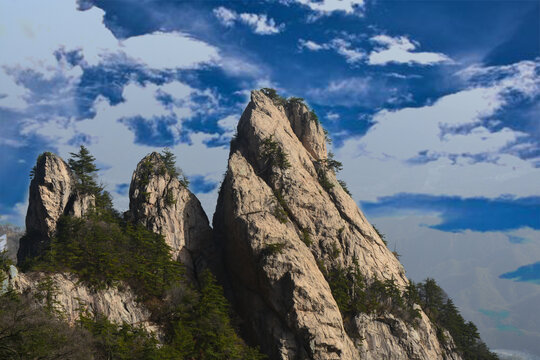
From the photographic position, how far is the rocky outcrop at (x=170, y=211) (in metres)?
63.1

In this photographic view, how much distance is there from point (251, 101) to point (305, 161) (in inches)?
566

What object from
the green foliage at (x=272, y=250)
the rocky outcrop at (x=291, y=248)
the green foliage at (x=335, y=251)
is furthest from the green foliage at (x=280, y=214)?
the green foliage at (x=335, y=251)

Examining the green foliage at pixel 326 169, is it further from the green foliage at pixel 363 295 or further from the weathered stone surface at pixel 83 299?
the weathered stone surface at pixel 83 299

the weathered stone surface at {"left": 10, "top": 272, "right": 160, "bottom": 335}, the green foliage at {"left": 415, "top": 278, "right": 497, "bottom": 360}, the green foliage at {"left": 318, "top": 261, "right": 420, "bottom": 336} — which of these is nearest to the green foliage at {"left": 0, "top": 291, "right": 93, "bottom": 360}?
the weathered stone surface at {"left": 10, "top": 272, "right": 160, "bottom": 335}

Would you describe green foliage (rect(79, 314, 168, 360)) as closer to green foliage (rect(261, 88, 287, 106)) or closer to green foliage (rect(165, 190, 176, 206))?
green foliage (rect(165, 190, 176, 206))

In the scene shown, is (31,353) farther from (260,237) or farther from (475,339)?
(475,339)

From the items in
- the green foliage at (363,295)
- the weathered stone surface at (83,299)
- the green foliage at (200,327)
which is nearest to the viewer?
the weathered stone surface at (83,299)

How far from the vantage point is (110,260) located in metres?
53.3

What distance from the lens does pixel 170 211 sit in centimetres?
6450

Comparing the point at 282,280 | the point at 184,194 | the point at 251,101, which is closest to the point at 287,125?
the point at 251,101

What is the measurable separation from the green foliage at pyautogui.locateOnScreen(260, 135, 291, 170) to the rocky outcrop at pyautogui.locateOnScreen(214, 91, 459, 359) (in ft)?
0.50

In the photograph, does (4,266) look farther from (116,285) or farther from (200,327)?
(200,327)

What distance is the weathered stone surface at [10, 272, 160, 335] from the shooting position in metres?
45.5

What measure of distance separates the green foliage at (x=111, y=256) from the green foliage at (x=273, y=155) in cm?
1989
